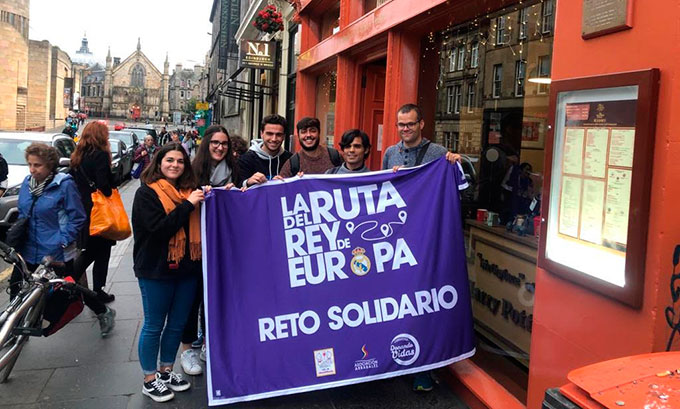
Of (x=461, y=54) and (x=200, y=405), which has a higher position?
(x=461, y=54)

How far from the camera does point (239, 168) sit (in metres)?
4.38

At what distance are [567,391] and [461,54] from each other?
13.9ft

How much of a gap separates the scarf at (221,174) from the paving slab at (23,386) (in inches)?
73.5

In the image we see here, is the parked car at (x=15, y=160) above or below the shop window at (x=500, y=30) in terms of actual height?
below

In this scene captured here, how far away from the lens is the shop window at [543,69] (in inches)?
162

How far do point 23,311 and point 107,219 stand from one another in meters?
1.76

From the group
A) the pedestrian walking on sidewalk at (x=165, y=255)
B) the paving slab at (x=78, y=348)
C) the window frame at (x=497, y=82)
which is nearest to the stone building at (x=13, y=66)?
the paving slab at (x=78, y=348)

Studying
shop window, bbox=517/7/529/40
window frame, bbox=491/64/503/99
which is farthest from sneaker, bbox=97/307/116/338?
shop window, bbox=517/7/529/40

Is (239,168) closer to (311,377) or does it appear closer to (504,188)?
(311,377)

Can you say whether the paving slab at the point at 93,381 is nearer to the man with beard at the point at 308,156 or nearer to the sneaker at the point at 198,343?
the sneaker at the point at 198,343

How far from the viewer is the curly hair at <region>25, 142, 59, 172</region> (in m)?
4.27

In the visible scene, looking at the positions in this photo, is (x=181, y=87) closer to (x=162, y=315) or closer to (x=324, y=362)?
(x=162, y=315)

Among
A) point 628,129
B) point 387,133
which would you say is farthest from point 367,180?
point 387,133

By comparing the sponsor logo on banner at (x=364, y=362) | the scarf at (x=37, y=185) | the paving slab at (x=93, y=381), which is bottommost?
the paving slab at (x=93, y=381)
